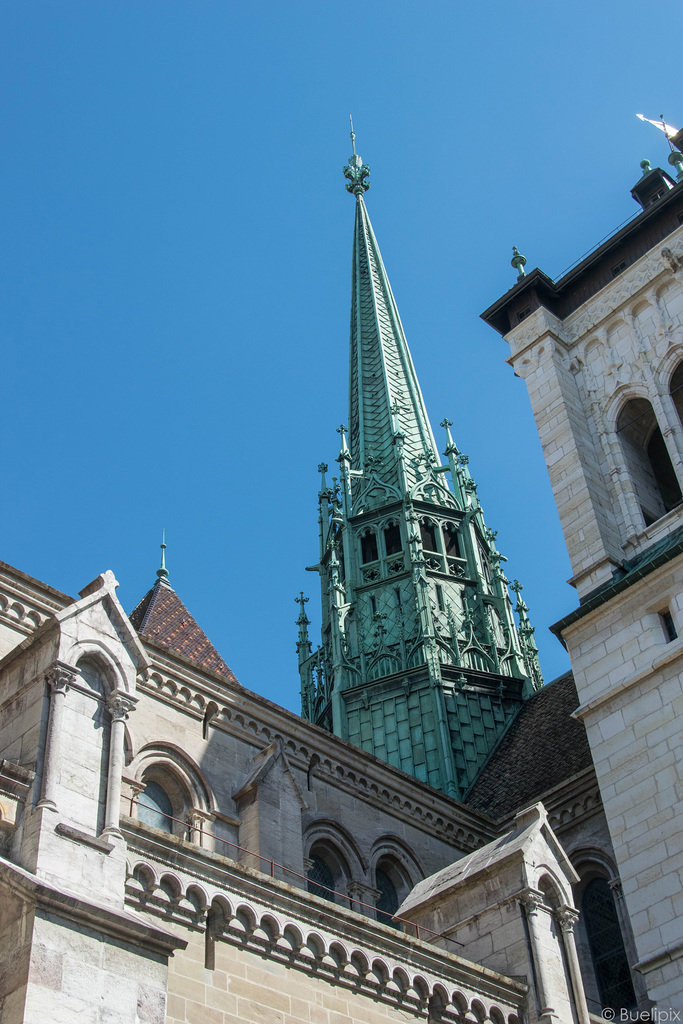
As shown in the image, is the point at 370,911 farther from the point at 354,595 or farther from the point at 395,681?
the point at 354,595

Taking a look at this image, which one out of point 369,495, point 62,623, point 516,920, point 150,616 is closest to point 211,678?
point 150,616

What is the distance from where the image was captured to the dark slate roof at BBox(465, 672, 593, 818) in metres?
24.6

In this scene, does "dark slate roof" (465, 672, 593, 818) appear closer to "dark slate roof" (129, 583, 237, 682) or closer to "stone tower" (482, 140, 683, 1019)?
"stone tower" (482, 140, 683, 1019)

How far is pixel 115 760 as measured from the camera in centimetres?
982

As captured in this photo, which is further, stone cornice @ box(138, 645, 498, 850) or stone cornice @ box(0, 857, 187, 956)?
stone cornice @ box(138, 645, 498, 850)

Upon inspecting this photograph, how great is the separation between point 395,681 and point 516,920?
17389 mm

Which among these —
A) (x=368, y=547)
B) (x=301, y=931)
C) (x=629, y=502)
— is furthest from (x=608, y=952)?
(x=368, y=547)

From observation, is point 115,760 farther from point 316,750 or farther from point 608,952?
point 608,952

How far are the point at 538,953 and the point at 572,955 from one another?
0.59 metres

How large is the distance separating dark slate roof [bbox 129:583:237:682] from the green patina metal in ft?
21.9

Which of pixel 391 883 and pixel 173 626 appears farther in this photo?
pixel 173 626

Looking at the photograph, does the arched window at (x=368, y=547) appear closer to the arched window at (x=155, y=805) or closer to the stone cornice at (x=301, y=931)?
the arched window at (x=155, y=805)

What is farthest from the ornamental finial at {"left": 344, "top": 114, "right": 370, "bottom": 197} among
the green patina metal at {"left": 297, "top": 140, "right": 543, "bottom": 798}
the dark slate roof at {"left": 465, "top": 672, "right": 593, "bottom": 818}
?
the dark slate roof at {"left": 465, "top": 672, "right": 593, "bottom": 818}

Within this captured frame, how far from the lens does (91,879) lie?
895 cm
